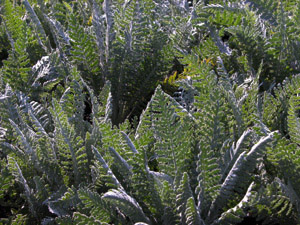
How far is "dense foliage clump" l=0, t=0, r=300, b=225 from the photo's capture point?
4.00 feet

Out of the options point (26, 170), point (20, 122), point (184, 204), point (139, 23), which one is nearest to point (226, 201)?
point (184, 204)

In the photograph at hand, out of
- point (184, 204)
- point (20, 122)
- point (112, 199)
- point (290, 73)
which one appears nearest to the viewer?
point (112, 199)

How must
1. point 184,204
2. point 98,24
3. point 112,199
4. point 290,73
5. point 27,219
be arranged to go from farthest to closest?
point 98,24
point 290,73
point 27,219
point 184,204
point 112,199

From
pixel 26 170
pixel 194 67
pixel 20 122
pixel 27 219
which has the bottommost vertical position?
pixel 27 219

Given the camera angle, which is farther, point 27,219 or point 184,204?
point 27,219

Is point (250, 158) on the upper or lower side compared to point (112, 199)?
upper

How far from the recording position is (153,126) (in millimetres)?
1438

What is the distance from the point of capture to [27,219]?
1381 millimetres

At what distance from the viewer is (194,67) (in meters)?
1.46

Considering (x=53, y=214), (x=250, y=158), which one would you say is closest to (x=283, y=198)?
(x=250, y=158)

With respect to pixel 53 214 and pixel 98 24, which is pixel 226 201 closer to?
pixel 53 214

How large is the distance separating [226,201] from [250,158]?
205 millimetres

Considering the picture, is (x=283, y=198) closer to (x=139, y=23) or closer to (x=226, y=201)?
(x=226, y=201)

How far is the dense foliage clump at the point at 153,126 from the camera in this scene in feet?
4.00
